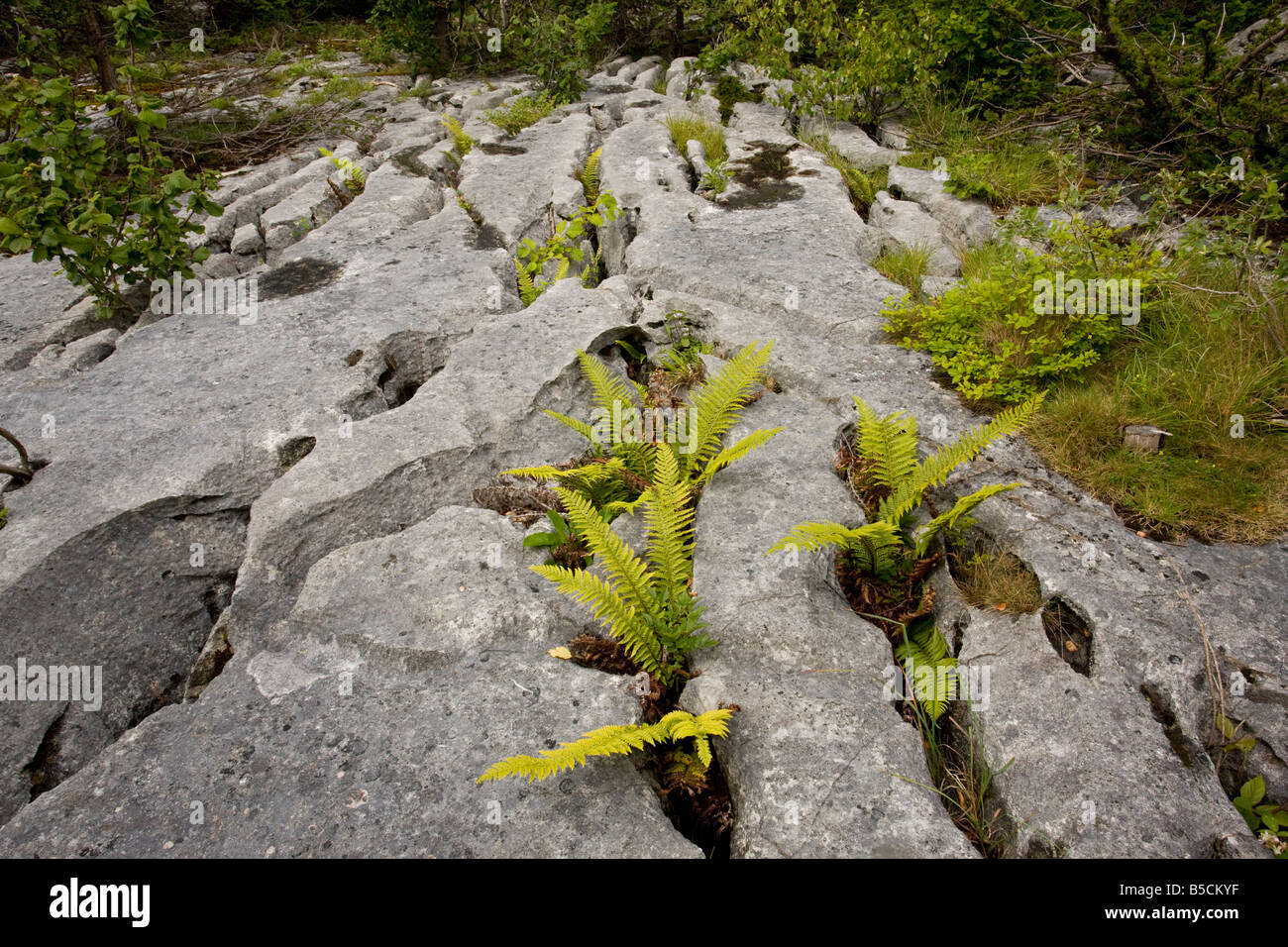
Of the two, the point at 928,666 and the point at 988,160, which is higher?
the point at 988,160

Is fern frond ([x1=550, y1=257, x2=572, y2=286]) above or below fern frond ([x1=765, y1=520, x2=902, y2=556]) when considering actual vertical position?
above

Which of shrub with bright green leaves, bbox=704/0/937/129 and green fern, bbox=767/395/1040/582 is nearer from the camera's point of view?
green fern, bbox=767/395/1040/582

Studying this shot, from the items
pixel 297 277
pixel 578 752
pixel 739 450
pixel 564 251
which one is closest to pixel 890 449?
pixel 739 450

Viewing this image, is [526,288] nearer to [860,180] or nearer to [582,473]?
[582,473]

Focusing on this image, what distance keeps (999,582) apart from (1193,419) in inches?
59.9

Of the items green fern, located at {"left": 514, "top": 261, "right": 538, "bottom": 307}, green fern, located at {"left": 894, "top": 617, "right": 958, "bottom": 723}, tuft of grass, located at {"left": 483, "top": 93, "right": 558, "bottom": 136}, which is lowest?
green fern, located at {"left": 894, "top": 617, "right": 958, "bottom": 723}

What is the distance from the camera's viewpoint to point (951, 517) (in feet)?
10.3

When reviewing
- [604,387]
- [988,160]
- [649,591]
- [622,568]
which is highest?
[988,160]

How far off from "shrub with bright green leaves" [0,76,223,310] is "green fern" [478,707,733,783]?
4.59m

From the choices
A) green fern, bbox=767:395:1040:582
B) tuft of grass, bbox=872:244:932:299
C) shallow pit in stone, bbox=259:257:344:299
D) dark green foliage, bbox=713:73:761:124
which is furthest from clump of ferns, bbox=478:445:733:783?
dark green foliage, bbox=713:73:761:124

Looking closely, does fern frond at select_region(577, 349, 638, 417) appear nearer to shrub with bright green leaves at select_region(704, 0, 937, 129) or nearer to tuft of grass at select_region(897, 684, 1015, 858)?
tuft of grass at select_region(897, 684, 1015, 858)

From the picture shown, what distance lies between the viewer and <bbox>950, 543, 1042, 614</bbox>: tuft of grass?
296 centimetres

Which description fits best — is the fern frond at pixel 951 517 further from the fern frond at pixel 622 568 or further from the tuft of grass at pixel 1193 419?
the fern frond at pixel 622 568

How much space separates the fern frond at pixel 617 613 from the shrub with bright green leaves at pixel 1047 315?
2512mm
